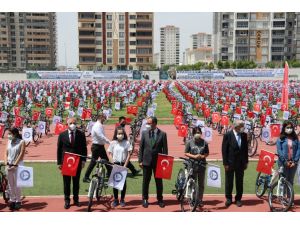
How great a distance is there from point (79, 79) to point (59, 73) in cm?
302

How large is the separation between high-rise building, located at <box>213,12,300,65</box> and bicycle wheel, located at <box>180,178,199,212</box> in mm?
114807

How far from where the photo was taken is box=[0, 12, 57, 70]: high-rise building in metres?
136

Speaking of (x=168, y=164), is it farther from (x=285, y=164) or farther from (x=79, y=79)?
(x=79, y=79)

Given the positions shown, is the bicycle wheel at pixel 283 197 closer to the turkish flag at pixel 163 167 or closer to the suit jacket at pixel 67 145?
the turkish flag at pixel 163 167

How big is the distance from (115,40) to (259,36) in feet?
132

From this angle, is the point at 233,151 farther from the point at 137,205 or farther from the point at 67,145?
the point at 67,145

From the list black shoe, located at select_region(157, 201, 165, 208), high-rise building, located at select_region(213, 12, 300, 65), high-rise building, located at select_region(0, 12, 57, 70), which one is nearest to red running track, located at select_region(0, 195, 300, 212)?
black shoe, located at select_region(157, 201, 165, 208)

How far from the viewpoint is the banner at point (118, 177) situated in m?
8.12

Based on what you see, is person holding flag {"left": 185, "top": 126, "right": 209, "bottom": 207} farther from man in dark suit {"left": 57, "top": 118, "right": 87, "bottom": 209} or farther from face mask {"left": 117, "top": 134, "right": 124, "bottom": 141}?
man in dark suit {"left": 57, "top": 118, "right": 87, "bottom": 209}

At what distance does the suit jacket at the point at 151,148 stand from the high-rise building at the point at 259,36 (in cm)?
11444

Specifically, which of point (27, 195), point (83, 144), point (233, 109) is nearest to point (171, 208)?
point (83, 144)

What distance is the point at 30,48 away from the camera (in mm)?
135625

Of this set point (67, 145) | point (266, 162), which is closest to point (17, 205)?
point (67, 145)

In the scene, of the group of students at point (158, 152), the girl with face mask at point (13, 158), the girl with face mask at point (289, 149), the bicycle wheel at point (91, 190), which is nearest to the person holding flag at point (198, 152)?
the group of students at point (158, 152)
